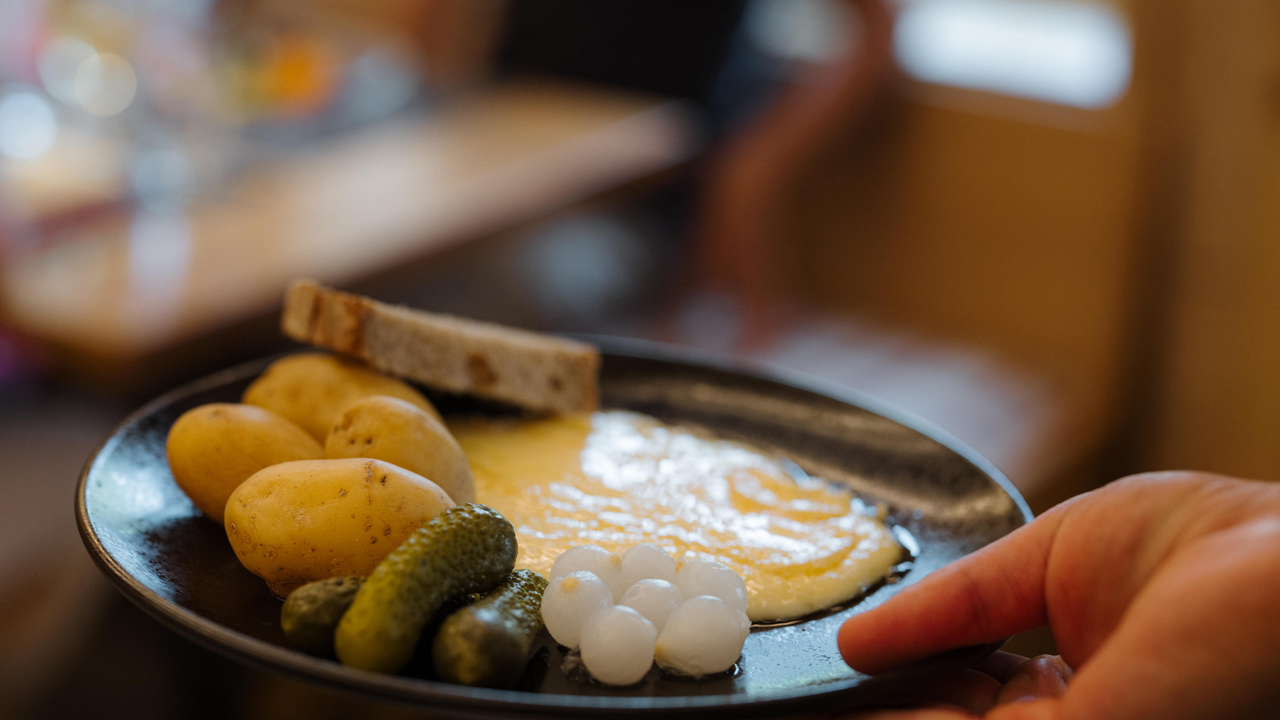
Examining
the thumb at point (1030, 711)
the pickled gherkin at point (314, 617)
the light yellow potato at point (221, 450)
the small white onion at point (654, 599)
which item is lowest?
the thumb at point (1030, 711)

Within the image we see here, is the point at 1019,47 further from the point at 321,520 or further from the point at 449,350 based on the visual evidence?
the point at 321,520

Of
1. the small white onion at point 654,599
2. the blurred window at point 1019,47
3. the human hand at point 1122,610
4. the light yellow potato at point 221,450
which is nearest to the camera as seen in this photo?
the human hand at point 1122,610

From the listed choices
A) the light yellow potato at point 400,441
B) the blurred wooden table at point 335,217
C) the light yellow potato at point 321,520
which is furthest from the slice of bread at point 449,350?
the blurred wooden table at point 335,217

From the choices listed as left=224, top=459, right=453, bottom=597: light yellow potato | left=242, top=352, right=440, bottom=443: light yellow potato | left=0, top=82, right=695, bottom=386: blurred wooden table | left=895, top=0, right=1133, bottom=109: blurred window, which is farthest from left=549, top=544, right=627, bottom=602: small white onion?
left=895, top=0, right=1133, bottom=109: blurred window

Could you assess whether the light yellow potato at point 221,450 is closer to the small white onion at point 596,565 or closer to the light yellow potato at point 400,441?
the light yellow potato at point 400,441

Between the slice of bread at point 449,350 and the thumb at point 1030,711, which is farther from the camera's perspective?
the slice of bread at point 449,350

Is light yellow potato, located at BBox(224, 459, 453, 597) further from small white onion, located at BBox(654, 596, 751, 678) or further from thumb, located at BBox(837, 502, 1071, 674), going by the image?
thumb, located at BBox(837, 502, 1071, 674)

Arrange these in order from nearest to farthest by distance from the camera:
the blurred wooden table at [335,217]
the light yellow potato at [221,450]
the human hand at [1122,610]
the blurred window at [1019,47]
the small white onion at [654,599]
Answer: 1. the human hand at [1122,610]
2. the small white onion at [654,599]
3. the light yellow potato at [221,450]
4. the blurred wooden table at [335,217]
5. the blurred window at [1019,47]
